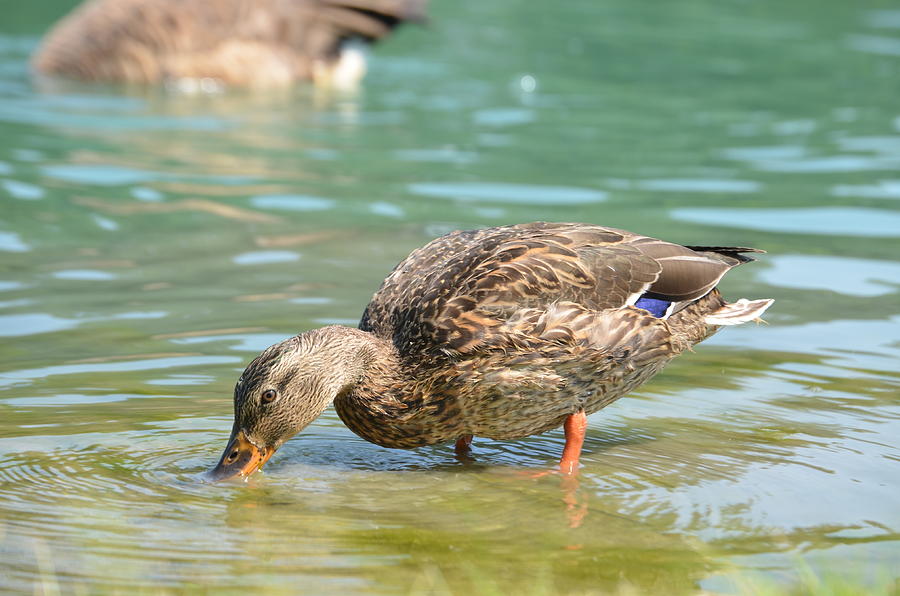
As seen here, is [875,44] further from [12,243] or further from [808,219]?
[12,243]

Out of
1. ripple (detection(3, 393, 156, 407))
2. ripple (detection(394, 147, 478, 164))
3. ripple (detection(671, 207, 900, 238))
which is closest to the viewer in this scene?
ripple (detection(3, 393, 156, 407))

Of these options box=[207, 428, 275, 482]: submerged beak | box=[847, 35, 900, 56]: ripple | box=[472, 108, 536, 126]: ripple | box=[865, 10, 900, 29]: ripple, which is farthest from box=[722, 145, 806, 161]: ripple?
box=[865, 10, 900, 29]: ripple

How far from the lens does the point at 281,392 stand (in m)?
5.57

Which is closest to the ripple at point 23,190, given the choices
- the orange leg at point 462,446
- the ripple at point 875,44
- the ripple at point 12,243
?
the ripple at point 12,243

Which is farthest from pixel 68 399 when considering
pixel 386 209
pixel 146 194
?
pixel 146 194

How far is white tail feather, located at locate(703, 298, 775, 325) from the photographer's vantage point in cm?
635

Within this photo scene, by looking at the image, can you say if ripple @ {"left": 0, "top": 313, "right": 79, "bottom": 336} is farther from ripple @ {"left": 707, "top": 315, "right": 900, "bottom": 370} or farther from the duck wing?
ripple @ {"left": 707, "top": 315, "right": 900, "bottom": 370}

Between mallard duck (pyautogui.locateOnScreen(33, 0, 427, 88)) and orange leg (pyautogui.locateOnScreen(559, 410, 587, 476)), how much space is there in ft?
36.8

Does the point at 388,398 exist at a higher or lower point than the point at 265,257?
higher

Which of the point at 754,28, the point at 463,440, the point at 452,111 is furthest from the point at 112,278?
the point at 754,28

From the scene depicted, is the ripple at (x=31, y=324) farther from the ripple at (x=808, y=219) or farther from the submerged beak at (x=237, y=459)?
the ripple at (x=808, y=219)

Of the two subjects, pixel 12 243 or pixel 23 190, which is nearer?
pixel 12 243

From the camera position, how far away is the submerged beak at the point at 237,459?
5.60 m

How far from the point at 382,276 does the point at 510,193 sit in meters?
2.71
